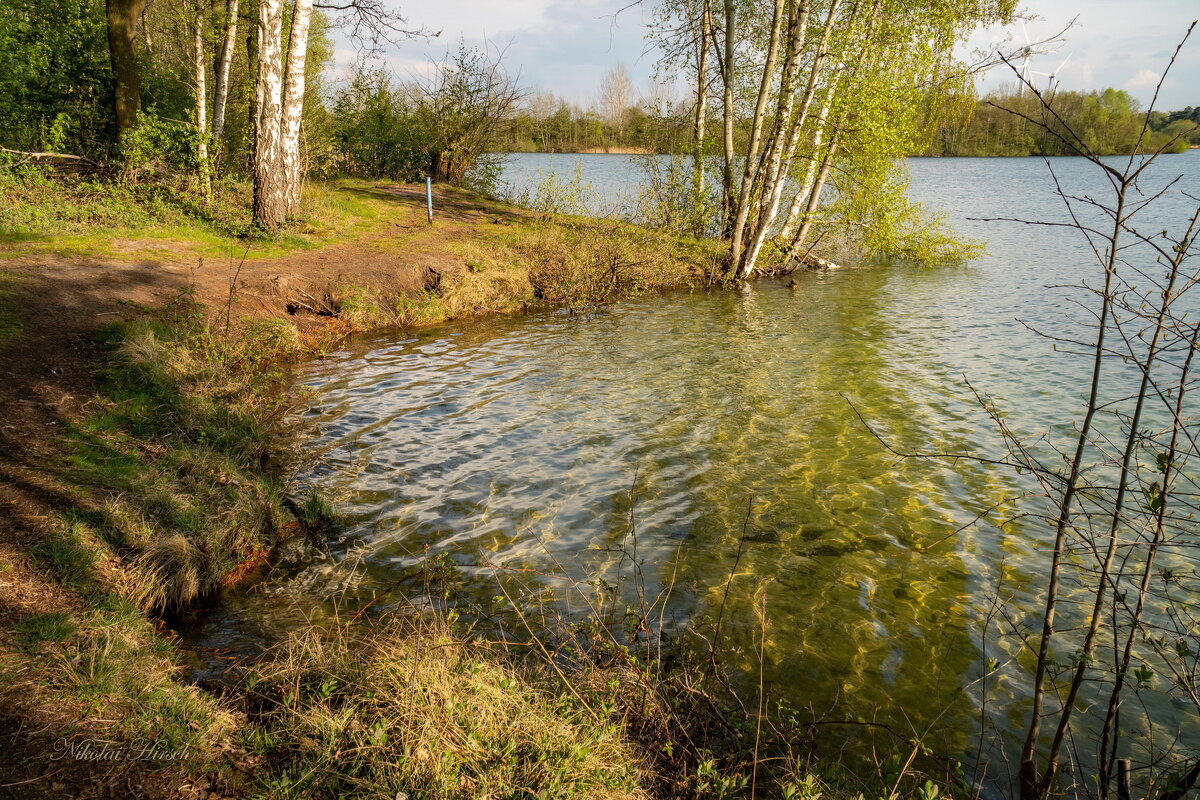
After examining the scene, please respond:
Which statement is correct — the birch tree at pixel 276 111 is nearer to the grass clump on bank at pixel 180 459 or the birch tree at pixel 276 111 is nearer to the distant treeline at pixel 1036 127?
the grass clump on bank at pixel 180 459

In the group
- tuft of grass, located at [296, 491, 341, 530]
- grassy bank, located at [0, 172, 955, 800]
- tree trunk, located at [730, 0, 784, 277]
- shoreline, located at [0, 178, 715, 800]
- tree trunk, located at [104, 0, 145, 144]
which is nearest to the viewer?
grassy bank, located at [0, 172, 955, 800]

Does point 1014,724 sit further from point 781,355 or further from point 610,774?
point 781,355

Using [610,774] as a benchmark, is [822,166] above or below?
above

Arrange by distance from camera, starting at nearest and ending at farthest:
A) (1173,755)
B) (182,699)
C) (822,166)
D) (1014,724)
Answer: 1. (182,699)
2. (1173,755)
3. (1014,724)
4. (822,166)

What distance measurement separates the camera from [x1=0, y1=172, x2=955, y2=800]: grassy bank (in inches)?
122

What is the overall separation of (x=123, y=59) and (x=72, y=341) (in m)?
10.6

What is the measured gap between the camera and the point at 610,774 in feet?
10.5

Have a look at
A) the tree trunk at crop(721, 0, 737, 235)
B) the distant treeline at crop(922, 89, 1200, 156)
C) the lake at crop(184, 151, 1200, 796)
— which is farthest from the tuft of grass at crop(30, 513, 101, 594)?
the distant treeline at crop(922, 89, 1200, 156)

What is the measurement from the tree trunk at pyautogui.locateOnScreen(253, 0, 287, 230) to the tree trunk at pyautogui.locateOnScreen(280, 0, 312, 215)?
116mm

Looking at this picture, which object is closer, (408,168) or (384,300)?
(384,300)

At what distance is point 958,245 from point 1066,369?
1121cm

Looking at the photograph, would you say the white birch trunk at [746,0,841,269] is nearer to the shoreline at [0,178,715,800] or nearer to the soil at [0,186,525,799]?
the shoreline at [0,178,715,800]

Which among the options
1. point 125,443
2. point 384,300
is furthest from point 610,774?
point 384,300

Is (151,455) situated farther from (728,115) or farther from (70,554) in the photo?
(728,115)
